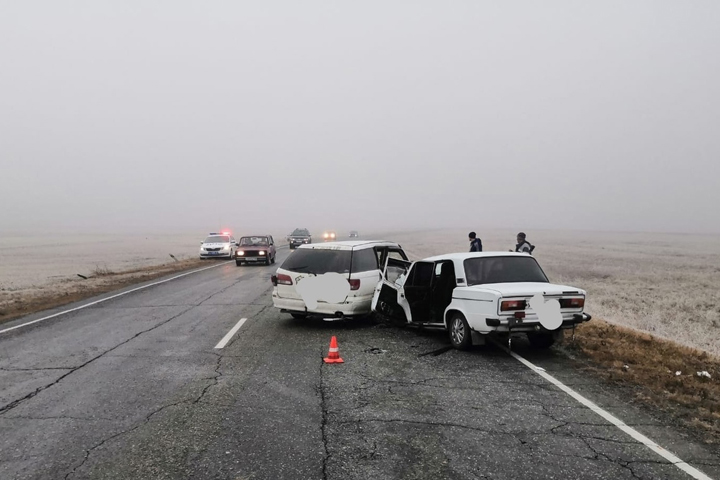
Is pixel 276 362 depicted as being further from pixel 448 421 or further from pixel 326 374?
pixel 448 421

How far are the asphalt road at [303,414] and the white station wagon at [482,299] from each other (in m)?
0.46

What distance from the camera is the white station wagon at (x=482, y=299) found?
6816mm

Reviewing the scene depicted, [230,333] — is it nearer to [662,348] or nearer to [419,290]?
[419,290]

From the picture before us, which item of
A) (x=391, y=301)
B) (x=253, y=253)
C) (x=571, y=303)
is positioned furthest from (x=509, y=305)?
(x=253, y=253)

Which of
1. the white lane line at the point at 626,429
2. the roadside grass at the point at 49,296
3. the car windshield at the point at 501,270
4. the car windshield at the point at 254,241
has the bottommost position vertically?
the white lane line at the point at 626,429

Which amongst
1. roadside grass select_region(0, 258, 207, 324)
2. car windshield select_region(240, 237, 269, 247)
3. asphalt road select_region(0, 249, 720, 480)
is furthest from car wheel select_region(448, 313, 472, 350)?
car windshield select_region(240, 237, 269, 247)

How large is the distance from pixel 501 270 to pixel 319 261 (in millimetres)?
3612

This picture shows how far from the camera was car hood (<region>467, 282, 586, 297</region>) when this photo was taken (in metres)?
6.77

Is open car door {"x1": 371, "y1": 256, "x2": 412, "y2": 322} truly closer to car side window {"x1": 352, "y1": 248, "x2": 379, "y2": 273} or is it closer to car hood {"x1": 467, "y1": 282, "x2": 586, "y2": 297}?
car side window {"x1": 352, "y1": 248, "x2": 379, "y2": 273}

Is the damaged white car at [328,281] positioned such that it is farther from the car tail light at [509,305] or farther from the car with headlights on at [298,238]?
the car with headlights on at [298,238]

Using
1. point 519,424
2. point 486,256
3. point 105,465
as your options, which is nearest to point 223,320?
point 486,256

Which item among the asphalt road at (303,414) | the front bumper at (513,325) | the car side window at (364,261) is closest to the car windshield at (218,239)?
the asphalt road at (303,414)

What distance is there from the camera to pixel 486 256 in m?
7.98

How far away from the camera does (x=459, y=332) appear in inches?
301
